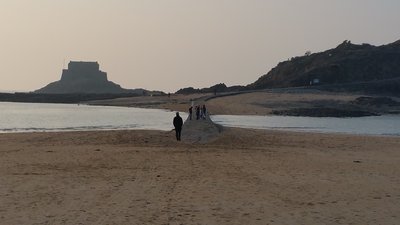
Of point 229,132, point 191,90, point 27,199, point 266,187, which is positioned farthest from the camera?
point 191,90

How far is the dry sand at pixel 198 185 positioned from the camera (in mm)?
10406

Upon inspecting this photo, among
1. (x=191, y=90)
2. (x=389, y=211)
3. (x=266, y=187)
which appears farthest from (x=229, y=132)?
(x=191, y=90)

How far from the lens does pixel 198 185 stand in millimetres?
13758

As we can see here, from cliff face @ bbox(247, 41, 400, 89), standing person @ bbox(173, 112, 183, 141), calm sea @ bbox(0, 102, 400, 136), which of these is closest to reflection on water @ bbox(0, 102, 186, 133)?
calm sea @ bbox(0, 102, 400, 136)

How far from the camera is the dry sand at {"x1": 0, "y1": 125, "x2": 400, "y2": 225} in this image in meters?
10.4

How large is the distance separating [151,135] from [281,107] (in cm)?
4613

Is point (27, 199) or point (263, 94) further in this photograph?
point (263, 94)

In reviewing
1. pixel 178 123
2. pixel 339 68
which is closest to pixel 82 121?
pixel 178 123

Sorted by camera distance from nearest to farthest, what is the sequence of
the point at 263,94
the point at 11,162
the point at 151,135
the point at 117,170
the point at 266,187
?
the point at 266,187
the point at 117,170
the point at 11,162
the point at 151,135
the point at 263,94

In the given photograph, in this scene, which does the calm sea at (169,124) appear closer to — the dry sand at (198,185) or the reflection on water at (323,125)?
the reflection on water at (323,125)

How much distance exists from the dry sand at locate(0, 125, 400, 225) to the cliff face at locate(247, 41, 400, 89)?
90.0 metres

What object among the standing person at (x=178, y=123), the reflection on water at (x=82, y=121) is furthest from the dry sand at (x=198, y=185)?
the reflection on water at (x=82, y=121)

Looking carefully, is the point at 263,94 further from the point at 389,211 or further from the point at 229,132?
the point at 389,211

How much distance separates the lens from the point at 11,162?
18.3 meters
